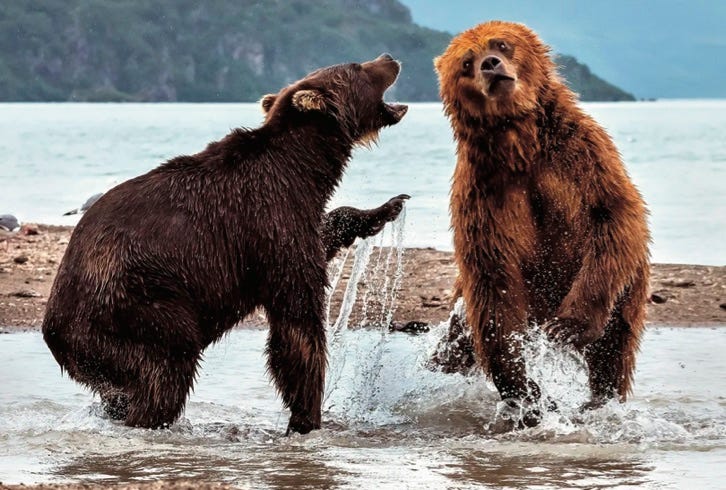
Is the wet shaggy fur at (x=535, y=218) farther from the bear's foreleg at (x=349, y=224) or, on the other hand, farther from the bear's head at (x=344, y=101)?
the bear's foreleg at (x=349, y=224)

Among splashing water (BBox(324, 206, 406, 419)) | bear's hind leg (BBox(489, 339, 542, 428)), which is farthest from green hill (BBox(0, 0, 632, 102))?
bear's hind leg (BBox(489, 339, 542, 428))

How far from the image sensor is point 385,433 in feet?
21.1

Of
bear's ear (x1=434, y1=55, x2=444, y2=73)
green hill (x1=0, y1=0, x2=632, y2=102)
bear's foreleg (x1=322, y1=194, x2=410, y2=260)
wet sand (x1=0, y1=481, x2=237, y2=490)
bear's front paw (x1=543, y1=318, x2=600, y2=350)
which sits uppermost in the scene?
green hill (x1=0, y1=0, x2=632, y2=102)

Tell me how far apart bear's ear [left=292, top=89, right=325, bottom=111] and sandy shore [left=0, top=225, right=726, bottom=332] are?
2613 millimetres

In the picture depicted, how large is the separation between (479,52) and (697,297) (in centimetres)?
462

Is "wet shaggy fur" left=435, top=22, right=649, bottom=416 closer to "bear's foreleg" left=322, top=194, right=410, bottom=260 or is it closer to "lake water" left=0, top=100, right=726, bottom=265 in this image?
"bear's foreleg" left=322, top=194, right=410, bottom=260

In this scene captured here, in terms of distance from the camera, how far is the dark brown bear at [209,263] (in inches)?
229

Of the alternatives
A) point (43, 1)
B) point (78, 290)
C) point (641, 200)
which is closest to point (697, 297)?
point (641, 200)

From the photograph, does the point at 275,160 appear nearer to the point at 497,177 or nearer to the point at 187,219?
the point at 187,219

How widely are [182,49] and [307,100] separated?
102429 millimetres

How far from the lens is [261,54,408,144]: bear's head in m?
6.42

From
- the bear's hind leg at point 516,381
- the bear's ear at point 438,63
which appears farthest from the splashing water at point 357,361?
the bear's ear at point 438,63

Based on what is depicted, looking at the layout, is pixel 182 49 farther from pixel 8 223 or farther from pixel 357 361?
pixel 357 361

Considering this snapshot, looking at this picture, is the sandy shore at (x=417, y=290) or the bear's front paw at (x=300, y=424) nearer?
the bear's front paw at (x=300, y=424)
